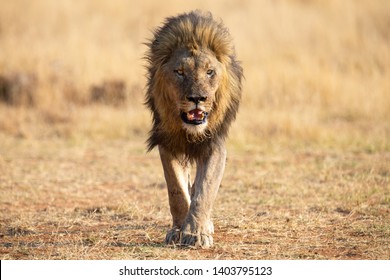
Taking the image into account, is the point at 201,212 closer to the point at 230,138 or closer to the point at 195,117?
the point at 195,117

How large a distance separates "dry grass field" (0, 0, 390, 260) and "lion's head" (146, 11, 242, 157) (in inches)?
21.3

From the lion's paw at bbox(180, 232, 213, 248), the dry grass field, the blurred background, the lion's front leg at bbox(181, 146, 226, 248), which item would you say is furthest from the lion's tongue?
the blurred background

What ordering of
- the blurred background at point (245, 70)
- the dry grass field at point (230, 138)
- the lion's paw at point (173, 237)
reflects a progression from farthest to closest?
the blurred background at point (245, 70) < the dry grass field at point (230, 138) < the lion's paw at point (173, 237)

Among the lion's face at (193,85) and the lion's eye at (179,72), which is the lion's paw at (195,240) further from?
the lion's eye at (179,72)

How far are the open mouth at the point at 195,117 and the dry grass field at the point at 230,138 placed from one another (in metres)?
0.78

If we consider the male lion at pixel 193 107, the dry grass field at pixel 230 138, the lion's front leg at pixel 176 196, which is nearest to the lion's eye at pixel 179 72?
the male lion at pixel 193 107

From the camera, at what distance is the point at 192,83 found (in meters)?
4.99

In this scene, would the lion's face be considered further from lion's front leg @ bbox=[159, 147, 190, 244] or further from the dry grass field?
the dry grass field

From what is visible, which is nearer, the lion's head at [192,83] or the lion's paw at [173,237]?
the lion's head at [192,83]

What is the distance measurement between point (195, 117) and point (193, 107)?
0.29 feet

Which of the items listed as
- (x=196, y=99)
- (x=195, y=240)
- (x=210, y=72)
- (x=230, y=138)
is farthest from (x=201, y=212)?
(x=230, y=138)

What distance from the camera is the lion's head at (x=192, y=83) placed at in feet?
16.5

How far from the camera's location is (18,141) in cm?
992

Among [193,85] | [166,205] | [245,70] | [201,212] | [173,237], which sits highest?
[193,85]
